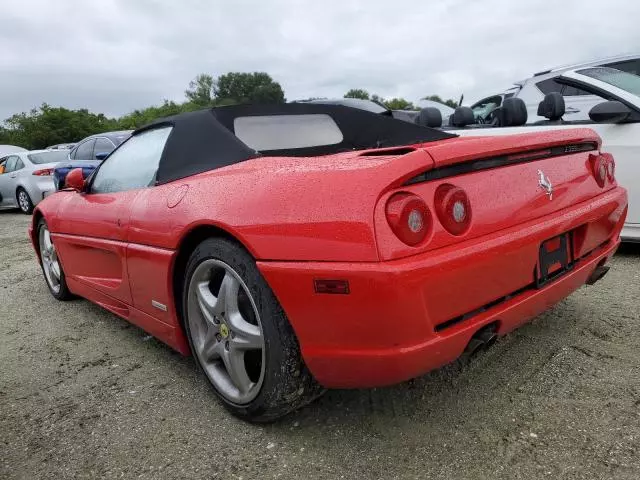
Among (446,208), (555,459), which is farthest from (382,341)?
(555,459)

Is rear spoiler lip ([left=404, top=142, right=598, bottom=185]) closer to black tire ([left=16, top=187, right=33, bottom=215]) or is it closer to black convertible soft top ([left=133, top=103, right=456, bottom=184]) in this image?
black convertible soft top ([left=133, top=103, right=456, bottom=184])

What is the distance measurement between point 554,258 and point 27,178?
35.6ft

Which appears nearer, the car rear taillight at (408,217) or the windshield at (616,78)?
the car rear taillight at (408,217)

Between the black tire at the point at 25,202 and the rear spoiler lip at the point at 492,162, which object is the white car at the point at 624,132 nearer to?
the rear spoiler lip at the point at 492,162

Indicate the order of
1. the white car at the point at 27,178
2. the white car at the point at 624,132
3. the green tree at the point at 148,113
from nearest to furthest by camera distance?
the white car at the point at 624,132, the white car at the point at 27,178, the green tree at the point at 148,113

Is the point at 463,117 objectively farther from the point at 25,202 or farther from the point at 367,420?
the point at 25,202

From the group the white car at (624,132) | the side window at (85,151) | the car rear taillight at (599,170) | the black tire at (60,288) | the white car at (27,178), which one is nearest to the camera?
the car rear taillight at (599,170)

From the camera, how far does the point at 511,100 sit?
15.4ft

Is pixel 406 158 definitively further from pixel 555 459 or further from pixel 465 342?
pixel 555 459

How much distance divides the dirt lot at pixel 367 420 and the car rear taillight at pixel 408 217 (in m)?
0.76

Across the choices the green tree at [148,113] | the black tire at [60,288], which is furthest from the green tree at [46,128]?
the black tire at [60,288]

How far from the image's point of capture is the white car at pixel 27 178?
404 inches

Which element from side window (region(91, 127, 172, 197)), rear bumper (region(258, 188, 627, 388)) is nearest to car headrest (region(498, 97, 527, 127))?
rear bumper (region(258, 188, 627, 388))

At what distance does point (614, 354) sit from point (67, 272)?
10.5 ft
